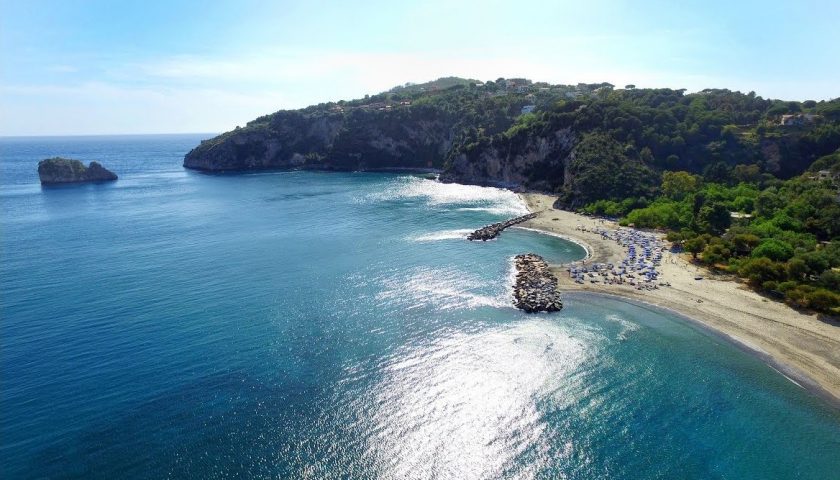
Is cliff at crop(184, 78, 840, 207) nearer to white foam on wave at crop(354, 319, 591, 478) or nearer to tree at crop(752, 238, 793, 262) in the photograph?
tree at crop(752, 238, 793, 262)

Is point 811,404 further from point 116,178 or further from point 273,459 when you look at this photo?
point 116,178

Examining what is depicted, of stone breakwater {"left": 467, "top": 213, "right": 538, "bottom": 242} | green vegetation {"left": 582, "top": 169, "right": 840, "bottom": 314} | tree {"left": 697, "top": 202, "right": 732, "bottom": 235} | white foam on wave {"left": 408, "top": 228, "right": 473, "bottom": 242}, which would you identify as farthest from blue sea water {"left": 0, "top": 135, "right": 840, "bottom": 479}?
tree {"left": 697, "top": 202, "right": 732, "bottom": 235}

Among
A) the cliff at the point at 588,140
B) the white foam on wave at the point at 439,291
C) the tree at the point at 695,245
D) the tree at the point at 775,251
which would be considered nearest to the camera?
the white foam on wave at the point at 439,291

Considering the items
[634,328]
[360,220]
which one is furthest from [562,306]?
[360,220]

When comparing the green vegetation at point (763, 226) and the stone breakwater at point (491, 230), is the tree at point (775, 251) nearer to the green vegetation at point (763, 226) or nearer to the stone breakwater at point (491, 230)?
the green vegetation at point (763, 226)

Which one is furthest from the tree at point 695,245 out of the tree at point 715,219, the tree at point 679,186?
the tree at point 679,186

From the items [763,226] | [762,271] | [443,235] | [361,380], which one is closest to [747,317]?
[762,271]
